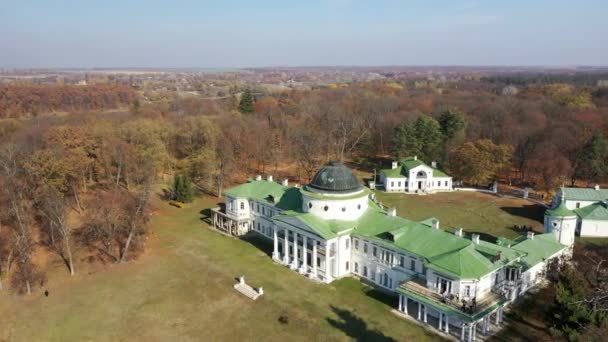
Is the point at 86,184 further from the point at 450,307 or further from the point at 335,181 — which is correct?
the point at 450,307

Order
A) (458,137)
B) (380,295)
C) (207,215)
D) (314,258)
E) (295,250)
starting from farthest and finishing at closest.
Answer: (458,137)
(207,215)
(295,250)
(314,258)
(380,295)

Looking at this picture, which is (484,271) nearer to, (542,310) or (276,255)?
(542,310)

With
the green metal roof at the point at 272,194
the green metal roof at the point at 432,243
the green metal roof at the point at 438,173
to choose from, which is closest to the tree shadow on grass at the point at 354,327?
the green metal roof at the point at 432,243

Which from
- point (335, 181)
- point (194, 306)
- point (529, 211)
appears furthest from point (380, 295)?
point (529, 211)

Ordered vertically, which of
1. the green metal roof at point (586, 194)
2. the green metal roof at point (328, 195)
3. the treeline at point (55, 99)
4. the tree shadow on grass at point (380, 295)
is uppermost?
the treeline at point (55, 99)

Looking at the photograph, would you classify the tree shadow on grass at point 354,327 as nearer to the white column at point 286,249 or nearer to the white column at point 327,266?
the white column at point 327,266

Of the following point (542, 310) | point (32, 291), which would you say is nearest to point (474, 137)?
point (542, 310)
